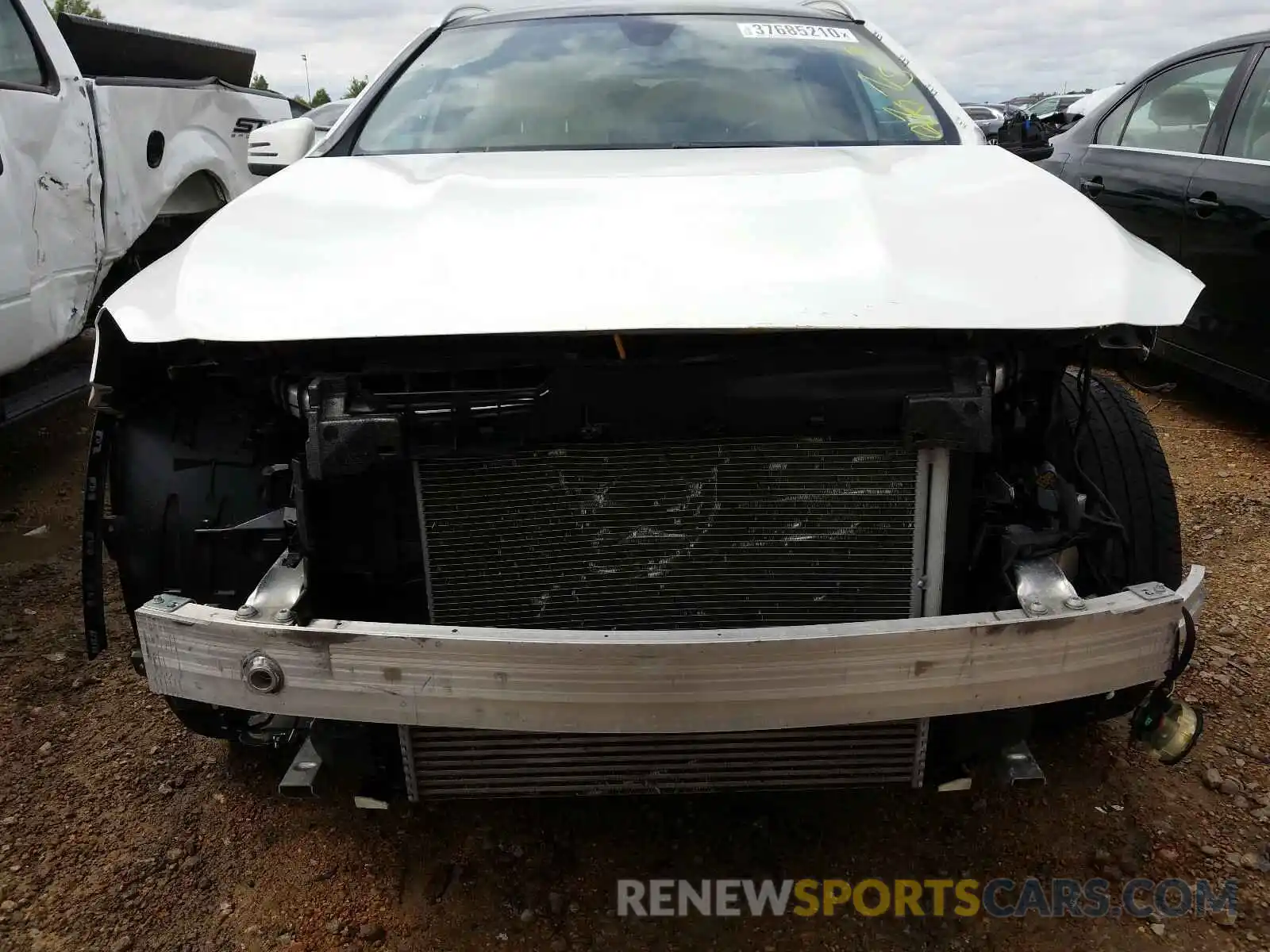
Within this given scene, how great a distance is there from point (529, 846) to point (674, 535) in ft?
2.75

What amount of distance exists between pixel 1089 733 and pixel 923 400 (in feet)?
4.12

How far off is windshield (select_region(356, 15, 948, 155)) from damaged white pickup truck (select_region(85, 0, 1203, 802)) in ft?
1.67

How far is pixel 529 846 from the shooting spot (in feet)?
6.75

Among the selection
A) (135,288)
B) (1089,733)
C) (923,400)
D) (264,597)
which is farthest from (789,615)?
(135,288)

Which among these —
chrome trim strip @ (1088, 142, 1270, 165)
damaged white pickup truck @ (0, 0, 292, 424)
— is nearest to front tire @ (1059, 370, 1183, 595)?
chrome trim strip @ (1088, 142, 1270, 165)

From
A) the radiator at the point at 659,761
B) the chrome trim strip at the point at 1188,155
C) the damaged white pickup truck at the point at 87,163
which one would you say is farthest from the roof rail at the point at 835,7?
the damaged white pickup truck at the point at 87,163

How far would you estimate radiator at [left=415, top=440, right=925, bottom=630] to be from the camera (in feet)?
5.49

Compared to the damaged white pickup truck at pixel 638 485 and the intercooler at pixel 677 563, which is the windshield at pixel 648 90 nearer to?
the damaged white pickup truck at pixel 638 485

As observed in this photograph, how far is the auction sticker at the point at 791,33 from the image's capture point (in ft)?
9.46

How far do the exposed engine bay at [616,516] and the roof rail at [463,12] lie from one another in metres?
1.82

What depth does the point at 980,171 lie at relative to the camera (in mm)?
2154

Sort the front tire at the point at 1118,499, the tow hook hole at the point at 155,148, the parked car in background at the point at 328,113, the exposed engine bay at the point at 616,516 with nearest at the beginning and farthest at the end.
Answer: the exposed engine bay at the point at 616,516, the front tire at the point at 1118,499, the parked car in background at the point at 328,113, the tow hook hole at the point at 155,148

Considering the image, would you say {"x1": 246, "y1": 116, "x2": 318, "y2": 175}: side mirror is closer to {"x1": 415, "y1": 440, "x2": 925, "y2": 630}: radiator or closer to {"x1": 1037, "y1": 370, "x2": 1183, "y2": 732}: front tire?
{"x1": 415, "y1": 440, "x2": 925, "y2": 630}: radiator

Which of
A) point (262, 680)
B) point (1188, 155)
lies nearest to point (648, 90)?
point (262, 680)
